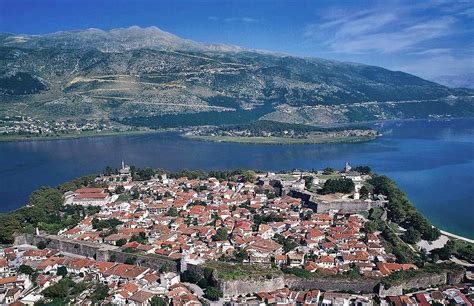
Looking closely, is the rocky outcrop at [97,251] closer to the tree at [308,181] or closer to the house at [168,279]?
the house at [168,279]

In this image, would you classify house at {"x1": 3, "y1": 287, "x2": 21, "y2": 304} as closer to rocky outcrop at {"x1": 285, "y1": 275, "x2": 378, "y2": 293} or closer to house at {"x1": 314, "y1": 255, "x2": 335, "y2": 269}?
rocky outcrop at {"x1": 285, "y1": 275, "x2": 378, "y2": 293}

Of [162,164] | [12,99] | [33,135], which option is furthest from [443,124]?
[12,99]

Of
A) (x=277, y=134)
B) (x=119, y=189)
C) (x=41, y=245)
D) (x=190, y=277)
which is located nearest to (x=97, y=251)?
(x=41, y=245)

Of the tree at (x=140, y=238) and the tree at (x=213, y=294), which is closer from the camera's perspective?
the tree at (x=213, y=294)

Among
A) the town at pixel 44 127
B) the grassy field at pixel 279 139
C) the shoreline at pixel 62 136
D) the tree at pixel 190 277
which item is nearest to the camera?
the tree at pixel 190 277

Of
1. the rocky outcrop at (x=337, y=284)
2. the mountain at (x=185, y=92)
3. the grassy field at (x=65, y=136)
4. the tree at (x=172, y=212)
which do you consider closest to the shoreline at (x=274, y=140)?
the grassy field at (x=65, y=136)

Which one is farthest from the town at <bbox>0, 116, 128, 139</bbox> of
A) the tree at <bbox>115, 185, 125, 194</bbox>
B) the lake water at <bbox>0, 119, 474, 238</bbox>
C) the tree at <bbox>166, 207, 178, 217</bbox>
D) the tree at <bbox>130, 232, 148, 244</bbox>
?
the tree at <bbox>130, 232, 148, 244</bbox>
